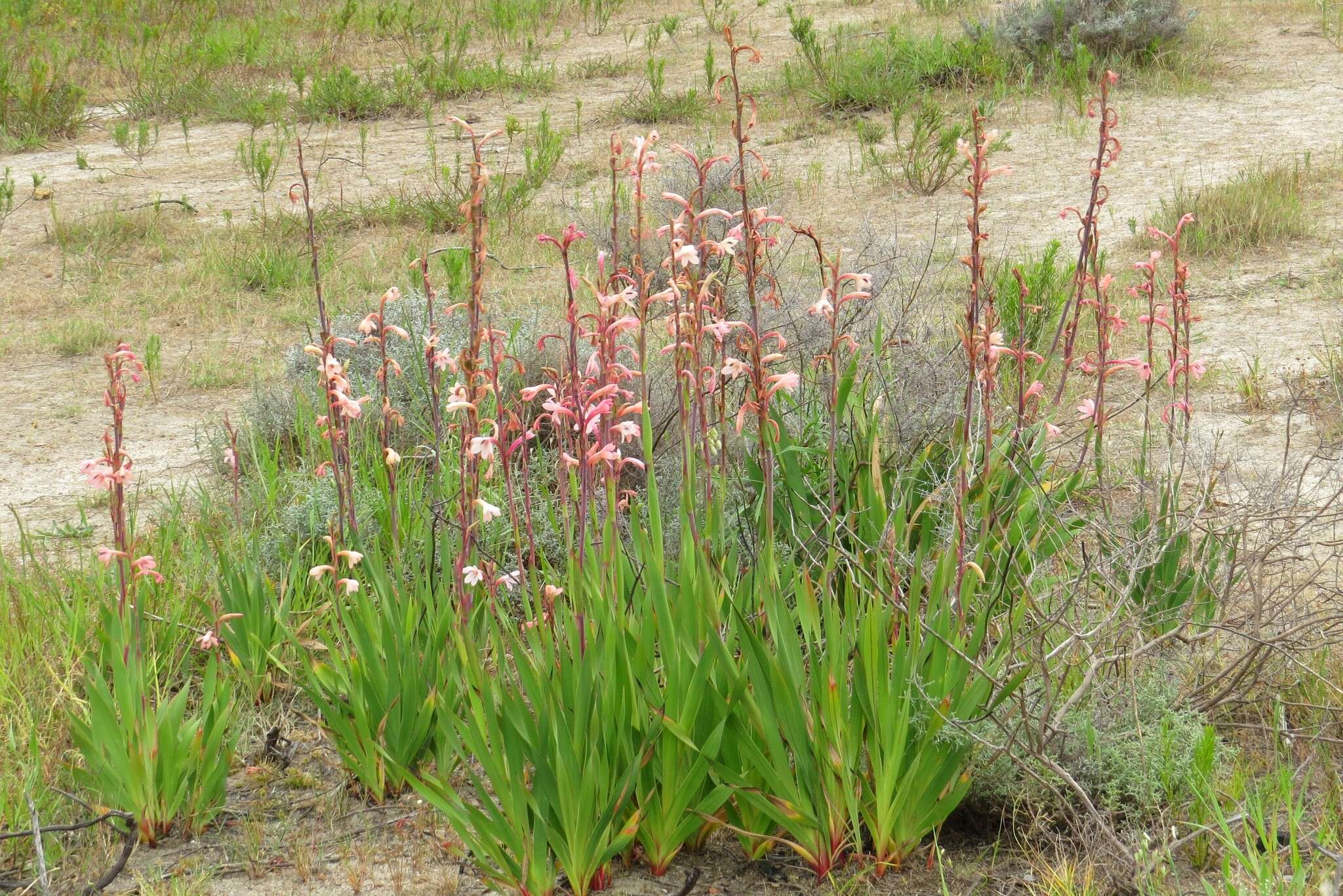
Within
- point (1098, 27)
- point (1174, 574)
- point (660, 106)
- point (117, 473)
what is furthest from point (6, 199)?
point (1174, 574)

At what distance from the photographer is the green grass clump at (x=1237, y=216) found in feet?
22.9

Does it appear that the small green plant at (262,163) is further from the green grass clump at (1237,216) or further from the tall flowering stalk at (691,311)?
the tall flowering stalk at (691,311)

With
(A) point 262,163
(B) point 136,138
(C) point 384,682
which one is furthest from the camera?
(B) point 136,138

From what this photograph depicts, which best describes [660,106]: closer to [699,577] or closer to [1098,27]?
[1098,27]

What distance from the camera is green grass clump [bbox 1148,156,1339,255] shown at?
6.98 meters

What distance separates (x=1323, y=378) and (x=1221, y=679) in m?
2.83

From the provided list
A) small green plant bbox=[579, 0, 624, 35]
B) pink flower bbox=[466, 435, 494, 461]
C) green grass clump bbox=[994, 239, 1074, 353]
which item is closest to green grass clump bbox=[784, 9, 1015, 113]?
small green plant bbox=[579, 0, 624, 35]

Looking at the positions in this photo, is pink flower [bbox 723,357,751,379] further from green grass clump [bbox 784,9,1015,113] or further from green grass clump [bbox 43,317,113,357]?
green grass clump [bbox 784,9,1015,113]

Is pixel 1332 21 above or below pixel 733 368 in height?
above

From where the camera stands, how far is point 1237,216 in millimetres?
7070

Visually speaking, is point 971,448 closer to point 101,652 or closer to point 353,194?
point 101,652

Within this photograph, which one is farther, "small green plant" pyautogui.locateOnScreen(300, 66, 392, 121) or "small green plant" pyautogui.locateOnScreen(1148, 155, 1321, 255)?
"small green plant" pyautogui.locateOnScreen(300, 66, 392, 121)

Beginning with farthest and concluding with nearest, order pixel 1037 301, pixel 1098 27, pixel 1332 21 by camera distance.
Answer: pixel 1332 21 < pixel 1098 27 < pixel 1037 301

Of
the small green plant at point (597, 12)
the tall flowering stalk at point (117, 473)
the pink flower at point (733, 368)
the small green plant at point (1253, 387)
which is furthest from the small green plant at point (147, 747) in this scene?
the small green plant at point (597, 12)
